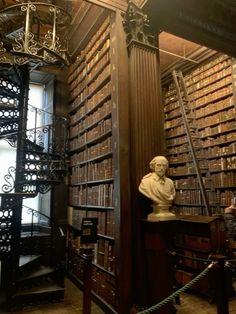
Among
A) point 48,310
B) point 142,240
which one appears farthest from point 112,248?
point 48,310

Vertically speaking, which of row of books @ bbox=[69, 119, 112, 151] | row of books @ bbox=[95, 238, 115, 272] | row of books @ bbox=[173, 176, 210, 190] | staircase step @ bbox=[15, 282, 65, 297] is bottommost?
staircase step @ bbox=[15, 282, 65, 297]

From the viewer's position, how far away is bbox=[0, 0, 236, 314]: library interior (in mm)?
2342

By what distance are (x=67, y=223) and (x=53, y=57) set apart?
2.83 meters

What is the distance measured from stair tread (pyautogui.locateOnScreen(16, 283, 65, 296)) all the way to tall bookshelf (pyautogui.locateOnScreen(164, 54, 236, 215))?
2326 millimetres

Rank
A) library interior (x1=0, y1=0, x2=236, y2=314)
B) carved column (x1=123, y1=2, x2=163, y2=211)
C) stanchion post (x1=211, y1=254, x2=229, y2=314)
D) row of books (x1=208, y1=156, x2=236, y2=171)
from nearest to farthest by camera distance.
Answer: stanchion post (x1=211, y1=254, x2=229, y2=314) → library interior (x1=0, y1=0, x2=236, y2=314) → carved column (x1=123, y1=2, x2=163, y2=211) → row of books (x1=208, y1=156, x2=236, y2=171)

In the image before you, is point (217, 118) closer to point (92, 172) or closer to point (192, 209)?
point (192, 209)

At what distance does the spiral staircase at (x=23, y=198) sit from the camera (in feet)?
10.3

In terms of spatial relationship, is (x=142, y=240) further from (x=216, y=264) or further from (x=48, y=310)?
(x=48, y=310)

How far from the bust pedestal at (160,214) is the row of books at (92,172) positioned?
820mm

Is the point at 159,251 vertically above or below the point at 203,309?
above

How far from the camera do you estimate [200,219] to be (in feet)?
7.74

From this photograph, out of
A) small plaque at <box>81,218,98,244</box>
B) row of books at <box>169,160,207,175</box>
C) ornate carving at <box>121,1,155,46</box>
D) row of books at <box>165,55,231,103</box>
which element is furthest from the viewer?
row of books at <box>169,160,207,175</box>

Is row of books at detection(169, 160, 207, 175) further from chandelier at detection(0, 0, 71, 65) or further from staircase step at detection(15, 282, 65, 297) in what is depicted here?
chandelier at detection(0, 0, 71, 65)

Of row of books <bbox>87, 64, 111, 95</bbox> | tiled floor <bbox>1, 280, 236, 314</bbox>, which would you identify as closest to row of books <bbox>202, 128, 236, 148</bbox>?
row of books <bbox>87, 64, 111, 95</bbox>
